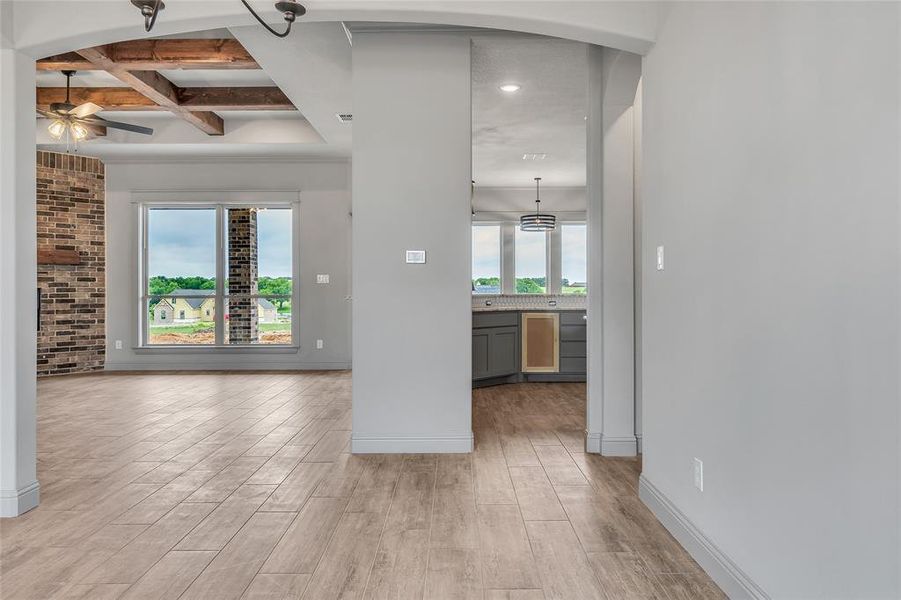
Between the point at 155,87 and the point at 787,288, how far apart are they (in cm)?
579

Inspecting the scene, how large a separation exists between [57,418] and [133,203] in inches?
155

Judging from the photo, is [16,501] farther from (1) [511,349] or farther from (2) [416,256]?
(1) [511,349]

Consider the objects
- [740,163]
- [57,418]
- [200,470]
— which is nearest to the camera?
[740,163]

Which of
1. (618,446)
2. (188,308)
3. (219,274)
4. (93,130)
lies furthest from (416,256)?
(188,308)

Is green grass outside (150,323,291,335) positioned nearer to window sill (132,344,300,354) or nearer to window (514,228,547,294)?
window sill (132,344,300,354)

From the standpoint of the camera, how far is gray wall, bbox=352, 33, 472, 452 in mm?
3730

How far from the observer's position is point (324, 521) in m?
2.63

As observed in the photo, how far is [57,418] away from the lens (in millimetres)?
4855

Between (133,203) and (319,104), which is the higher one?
(319,104)

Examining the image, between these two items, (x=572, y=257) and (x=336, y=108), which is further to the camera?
(x=572, y=257)

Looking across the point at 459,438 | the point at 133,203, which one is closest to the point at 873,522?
the point at 459,438

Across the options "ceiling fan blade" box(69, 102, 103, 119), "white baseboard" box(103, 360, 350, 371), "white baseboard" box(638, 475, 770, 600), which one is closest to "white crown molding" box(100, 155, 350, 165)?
"ceiling fan blade" box(69, 102, 103, 119)

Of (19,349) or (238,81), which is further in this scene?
(238,81)

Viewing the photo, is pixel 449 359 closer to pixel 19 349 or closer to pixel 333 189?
pixel 19 349
